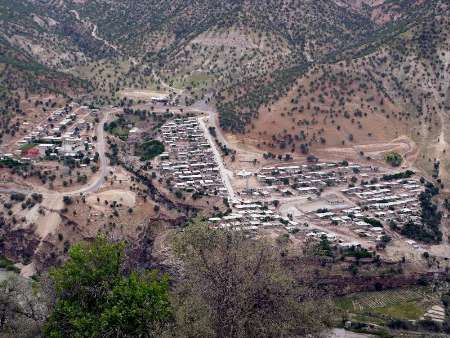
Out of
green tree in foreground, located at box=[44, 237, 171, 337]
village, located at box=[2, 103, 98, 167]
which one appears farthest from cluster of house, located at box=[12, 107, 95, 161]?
green tree in foreground, located at box=[44, 237, 171, 337]

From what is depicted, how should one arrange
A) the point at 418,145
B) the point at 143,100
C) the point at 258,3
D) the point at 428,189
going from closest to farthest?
the point at 428,189 → the point at 418,145 → the point at 143,100 → the point at 258,3

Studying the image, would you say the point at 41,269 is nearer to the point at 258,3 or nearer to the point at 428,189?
the point at 428,189

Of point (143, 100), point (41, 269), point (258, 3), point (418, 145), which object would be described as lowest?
point (41, 269)

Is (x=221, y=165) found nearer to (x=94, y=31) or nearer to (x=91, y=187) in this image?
(x=91, y=187)

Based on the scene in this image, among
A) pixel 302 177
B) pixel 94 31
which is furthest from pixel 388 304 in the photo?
pixel 94 31

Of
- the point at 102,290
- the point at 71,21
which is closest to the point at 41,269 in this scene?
the point at 102,290
